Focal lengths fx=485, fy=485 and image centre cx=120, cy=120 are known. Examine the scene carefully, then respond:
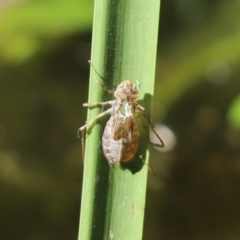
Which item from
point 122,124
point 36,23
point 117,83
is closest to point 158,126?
point 36,23

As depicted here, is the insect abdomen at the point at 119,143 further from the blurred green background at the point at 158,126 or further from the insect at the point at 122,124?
the blurred green background at the point at 158,126

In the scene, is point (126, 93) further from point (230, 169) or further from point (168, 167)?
point (230, 169)

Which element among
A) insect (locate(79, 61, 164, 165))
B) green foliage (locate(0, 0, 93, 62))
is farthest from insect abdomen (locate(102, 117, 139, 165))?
green foliage (locate(0, 0, 93, 62))

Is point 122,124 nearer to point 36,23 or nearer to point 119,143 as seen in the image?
point 119,143

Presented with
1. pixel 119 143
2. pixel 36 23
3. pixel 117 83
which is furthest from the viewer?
pixel 36 23

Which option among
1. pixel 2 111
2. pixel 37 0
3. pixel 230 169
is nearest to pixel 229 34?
pixel 230 169

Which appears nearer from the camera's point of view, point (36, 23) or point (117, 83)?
point (117, 83)

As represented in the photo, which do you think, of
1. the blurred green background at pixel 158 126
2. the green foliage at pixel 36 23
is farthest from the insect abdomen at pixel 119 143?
the blurred green background at pixel 158 126

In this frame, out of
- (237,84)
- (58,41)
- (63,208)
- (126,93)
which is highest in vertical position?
(58,41)
